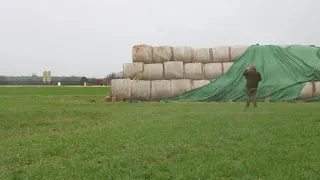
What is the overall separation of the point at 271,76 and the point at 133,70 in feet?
31.6

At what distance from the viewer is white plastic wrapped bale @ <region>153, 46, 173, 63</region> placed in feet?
97.2

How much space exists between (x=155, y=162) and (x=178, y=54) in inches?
905

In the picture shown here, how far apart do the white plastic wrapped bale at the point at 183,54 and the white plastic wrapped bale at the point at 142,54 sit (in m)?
1.82

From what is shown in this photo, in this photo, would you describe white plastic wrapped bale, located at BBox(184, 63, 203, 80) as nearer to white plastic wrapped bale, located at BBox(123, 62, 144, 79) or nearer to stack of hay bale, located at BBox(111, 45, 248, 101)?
stack of hay bale, located at BBox(111, 45, 248, 101)

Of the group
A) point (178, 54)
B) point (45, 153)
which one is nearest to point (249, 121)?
point (45, 153)

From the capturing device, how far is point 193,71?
2912 cm

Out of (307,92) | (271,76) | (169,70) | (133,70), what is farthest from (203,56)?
(307,92)

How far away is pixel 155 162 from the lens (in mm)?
7203

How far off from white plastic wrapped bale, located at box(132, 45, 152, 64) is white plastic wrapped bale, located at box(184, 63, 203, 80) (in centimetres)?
275

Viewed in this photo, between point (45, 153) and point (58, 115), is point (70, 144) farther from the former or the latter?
point (58, 115)

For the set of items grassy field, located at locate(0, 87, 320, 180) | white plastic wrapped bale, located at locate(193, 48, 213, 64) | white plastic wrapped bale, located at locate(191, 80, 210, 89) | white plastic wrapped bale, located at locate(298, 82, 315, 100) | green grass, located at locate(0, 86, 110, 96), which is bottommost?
grassy field, located at locate(0, 87, 320, 180)

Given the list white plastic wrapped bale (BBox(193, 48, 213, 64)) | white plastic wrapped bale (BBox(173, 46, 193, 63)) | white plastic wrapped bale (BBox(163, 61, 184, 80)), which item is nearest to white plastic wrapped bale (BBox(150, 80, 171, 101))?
white plastic wrapped bale (BBox(163, 61, 184, 80))

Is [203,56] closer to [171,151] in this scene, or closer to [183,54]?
[183,54]

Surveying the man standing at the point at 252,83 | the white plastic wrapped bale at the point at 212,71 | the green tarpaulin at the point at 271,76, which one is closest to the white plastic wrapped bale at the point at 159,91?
the green tarpaulin at the point at 271,76
